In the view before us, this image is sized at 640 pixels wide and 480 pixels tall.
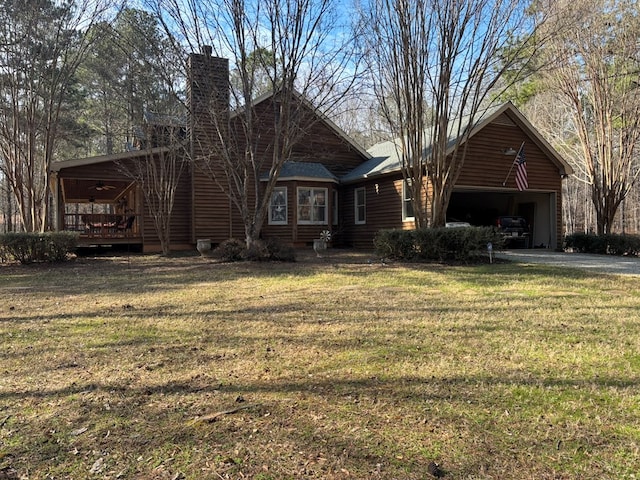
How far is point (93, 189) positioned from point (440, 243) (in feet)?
54.4

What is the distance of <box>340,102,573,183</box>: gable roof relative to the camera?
14.8 metres

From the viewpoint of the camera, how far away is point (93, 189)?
20250 millimetres

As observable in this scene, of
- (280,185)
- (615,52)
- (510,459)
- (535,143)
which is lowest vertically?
(510,459)

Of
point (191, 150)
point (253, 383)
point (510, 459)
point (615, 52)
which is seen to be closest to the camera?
point (510, 459)

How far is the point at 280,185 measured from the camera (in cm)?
1659

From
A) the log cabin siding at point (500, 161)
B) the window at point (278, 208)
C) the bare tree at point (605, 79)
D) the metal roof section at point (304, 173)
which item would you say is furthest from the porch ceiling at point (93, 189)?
the bare tree at point (605, 79)

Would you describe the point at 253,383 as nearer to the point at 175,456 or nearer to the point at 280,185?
the point at 175,456

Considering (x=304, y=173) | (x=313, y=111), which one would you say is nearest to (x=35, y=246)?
(x=313, y=111)

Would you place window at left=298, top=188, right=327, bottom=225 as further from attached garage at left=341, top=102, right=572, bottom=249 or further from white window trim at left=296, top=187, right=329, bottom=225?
attached garage at left=341, top=102, right=572, bottom=249

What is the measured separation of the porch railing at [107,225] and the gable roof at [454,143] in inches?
328

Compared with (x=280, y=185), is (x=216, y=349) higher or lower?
lower

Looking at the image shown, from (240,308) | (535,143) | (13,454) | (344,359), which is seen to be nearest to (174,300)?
(240,308)

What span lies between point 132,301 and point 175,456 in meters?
4.80

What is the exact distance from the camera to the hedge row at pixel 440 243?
10.4m
